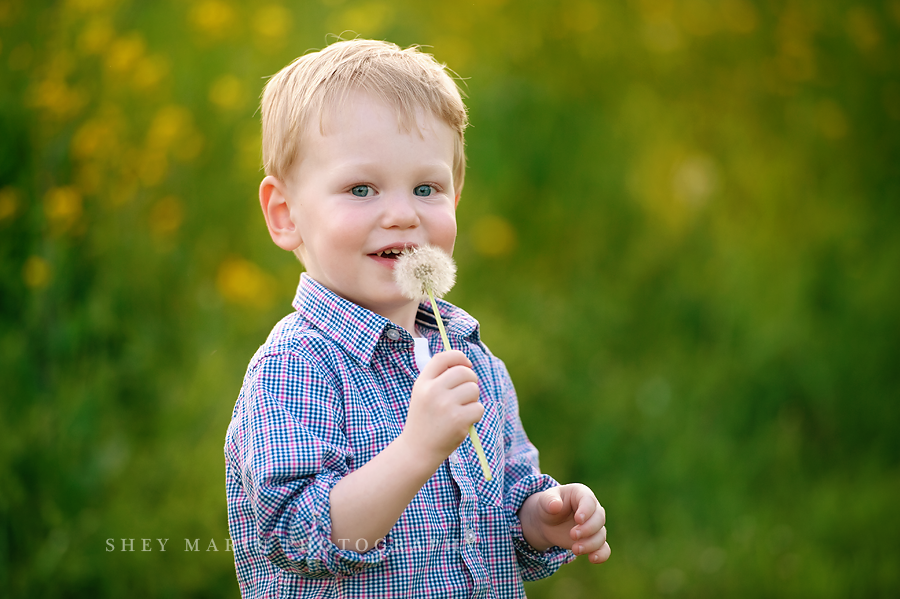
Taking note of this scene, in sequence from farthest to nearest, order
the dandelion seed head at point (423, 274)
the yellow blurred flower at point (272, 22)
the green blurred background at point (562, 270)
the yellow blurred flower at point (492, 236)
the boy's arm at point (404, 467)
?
the yellow blurred flower at point (492, 236) → the yellow blurred flower at point (272, 22) → the green blurred background at point (562, 270) → the dandelion seed head at point (423, 274) → the boy's arm at point (404, 467)

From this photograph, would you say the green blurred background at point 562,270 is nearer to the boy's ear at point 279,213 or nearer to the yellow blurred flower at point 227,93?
the yellow blurred flower at point 227,93

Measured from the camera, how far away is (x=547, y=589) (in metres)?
2.86

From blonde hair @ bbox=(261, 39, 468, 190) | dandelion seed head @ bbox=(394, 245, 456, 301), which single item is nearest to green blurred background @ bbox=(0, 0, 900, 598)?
blonde hair @ bbox=(261, 39, 468, 190)

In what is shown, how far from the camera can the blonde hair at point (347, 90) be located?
1420mm

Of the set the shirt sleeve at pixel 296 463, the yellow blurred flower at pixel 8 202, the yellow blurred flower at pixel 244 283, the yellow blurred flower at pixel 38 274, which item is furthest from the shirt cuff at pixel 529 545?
the yellow blurred flower at pixel 8 202

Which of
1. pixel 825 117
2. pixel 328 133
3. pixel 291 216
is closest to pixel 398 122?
pixel 328 133

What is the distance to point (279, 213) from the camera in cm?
154

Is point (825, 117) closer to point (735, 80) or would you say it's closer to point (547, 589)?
point (735, 80)

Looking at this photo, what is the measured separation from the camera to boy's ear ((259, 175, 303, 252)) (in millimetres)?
1517

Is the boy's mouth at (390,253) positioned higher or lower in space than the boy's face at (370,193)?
lower

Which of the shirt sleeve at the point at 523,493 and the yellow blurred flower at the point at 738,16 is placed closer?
the shirt sleeve at the point at 523,493

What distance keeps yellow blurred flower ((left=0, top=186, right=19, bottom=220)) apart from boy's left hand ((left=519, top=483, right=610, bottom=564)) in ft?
6.32

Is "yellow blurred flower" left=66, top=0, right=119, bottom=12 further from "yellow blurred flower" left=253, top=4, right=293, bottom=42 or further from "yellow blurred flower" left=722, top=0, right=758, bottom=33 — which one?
"yellow blurred flower" left=722, top=0, right=758, bottom=33

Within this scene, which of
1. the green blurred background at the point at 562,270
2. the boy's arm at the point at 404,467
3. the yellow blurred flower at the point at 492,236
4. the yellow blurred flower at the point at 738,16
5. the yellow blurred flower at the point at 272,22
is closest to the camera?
the boy's arm at the point at 404,467
